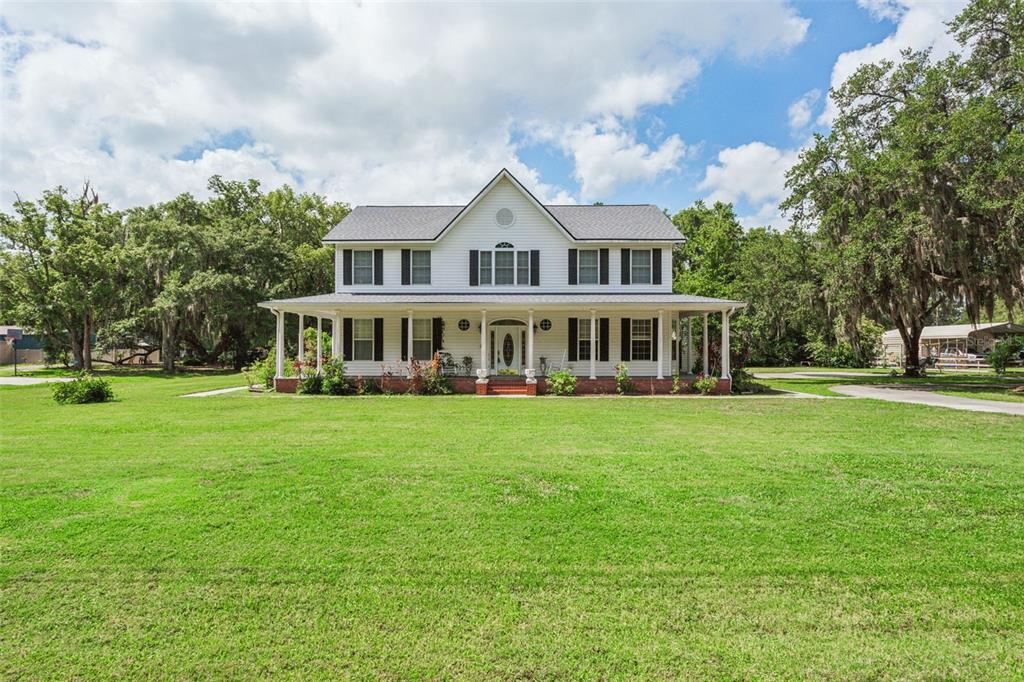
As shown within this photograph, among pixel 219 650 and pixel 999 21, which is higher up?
pixel 999 21

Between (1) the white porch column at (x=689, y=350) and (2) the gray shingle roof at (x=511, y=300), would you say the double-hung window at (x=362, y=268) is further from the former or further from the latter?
(1) the white porch column at (x=689, y=350)

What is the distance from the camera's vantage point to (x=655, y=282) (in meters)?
19.8

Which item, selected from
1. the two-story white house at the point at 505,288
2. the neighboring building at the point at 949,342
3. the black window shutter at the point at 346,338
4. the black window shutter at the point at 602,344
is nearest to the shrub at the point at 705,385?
the two-story white house at the point at 505,288

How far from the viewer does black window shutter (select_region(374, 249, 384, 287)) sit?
20.1 meters

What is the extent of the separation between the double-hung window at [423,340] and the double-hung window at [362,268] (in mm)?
2909

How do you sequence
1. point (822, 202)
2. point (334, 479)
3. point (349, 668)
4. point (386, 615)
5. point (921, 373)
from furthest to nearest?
point (921, 373), point (822, 202), point (334, 479), point (386, 615), point (349, 668)

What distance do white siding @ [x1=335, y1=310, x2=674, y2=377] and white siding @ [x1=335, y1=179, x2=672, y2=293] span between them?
1234mm

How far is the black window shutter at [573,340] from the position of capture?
19.0 m

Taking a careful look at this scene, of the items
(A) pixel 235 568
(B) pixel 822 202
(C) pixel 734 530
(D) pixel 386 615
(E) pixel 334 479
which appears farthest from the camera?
(B) pixel 822 202

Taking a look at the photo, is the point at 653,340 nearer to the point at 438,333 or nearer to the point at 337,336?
the point at 438,333

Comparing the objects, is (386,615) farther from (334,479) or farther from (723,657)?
(334,479)

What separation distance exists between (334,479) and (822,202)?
23.2m

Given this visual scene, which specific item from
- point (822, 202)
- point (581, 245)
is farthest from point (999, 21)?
point (581, 245)

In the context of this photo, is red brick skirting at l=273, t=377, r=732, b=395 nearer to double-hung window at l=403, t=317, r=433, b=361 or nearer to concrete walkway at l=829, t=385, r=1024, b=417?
double-hung window at l=403, t=317, r=433, b=361
